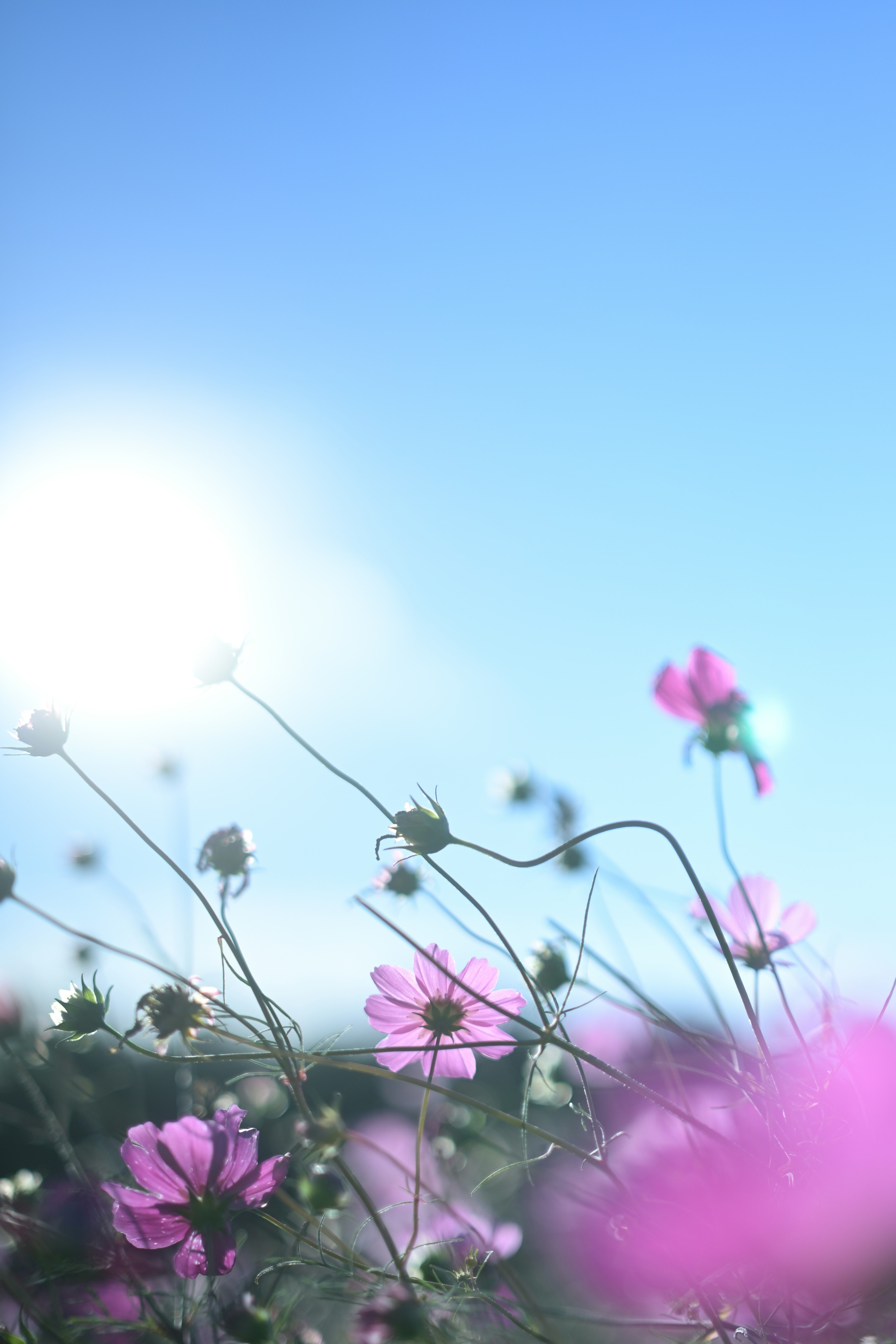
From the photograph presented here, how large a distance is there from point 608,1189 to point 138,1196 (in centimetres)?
35

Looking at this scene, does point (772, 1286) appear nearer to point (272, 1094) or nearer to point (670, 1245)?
point (670, 1245)

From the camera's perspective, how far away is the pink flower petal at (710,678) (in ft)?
2.54

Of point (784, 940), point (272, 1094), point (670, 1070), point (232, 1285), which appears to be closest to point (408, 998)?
point (670, 1070)

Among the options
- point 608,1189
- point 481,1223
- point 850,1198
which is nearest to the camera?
point 850,1198

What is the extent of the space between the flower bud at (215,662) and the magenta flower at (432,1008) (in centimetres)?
30

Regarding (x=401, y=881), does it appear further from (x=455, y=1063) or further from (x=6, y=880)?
(x=6, y=880)

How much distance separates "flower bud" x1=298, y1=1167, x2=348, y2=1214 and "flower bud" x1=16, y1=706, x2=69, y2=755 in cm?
43

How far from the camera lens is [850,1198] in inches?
18.3

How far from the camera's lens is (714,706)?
78 cm

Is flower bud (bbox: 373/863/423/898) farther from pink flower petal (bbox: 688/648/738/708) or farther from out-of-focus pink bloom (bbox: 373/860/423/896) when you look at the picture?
pink flower petal (bbox: 688/648/738/708)

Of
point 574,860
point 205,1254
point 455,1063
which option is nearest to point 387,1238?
point 205,1254

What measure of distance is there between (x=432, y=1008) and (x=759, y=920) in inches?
10.7

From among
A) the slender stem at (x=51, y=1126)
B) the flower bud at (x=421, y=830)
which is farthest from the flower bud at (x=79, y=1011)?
the flower bud at (x=421, y=830)

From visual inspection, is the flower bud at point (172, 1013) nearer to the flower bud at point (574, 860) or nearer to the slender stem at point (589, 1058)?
the slender stem at point (589, 1058)
